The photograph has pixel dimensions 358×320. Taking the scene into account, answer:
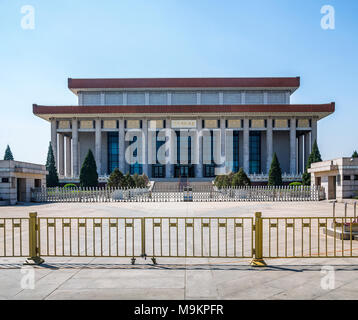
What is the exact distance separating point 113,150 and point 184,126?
44.9ft

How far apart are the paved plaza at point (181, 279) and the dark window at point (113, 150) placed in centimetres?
4966

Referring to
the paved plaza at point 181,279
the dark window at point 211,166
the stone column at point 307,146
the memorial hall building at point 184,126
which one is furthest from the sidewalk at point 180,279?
the stone column at point 307,146

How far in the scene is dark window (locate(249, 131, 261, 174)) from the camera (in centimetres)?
5622

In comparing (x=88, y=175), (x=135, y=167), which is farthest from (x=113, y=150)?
(x=88, y=175)

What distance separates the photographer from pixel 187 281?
18.3ft

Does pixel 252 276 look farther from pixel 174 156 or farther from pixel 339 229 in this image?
Result: pixel 174 156

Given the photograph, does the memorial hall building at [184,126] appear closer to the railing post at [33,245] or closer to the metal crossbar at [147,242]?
the metal crossbar at [147,242]

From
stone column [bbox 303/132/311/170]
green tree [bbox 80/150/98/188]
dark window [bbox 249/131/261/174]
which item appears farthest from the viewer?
dark window [bbox 249/131/261/174]

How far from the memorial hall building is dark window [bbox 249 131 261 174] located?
0.17m

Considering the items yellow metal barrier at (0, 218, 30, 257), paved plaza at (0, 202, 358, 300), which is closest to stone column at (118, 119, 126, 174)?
yellow metal barrier at (0, 218, 30, 257)

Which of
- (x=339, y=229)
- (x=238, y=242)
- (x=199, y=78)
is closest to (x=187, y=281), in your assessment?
(x=238, y=242)

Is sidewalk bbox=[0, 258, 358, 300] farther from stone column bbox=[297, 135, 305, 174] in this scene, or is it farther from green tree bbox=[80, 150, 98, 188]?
stone column bbox=[297, 135, 305, 174]

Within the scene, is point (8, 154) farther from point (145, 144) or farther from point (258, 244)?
point (258, 244)
